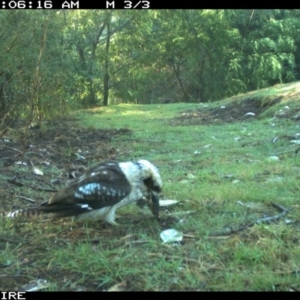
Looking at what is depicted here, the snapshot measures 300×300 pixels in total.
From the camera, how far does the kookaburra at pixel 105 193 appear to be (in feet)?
13.0

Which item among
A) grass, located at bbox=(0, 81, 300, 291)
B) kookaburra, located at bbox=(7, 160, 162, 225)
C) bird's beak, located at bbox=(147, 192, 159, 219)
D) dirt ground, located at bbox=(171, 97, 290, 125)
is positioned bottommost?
dirt ground, located at bbox=(171, 97, 290, 125)

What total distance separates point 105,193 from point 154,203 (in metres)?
0.44

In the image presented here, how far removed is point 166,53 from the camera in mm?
28578

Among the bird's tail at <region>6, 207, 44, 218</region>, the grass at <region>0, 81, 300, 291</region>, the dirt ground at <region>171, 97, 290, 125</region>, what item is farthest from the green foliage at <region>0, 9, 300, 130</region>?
the bird's tail at <region>6, 207, 44, 218</region>

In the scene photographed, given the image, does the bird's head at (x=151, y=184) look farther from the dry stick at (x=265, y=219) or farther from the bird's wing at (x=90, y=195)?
the dry stick at (x=265, y=219)

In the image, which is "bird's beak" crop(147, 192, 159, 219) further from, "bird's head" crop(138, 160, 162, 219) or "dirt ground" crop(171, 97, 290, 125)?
"dirt ground" crop(171, 97, 290, 125)

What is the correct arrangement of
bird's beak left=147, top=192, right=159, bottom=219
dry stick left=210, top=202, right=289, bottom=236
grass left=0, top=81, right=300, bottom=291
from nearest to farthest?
grass left=0, top=81, right=300, bottom=291 < dry stick left=210, top=202, right=289, bottom=236 < bird's beak left=147, top=192, right=159, bottom=219

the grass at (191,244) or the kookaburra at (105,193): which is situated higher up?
the kookaburra at (105,193)

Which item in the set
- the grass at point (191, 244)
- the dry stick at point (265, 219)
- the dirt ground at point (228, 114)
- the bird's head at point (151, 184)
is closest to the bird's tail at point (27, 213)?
the grass at point (191, 244)

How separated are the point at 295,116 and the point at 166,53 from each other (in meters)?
18.2

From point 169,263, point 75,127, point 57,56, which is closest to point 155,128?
point 75,127

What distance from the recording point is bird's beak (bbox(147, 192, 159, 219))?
4.22 meters

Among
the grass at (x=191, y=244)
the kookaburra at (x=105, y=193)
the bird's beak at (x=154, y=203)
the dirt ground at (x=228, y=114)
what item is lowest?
the dirt ground at (x=228, y=114)

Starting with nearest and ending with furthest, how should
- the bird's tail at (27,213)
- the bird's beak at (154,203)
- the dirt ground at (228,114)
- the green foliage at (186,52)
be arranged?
the bird's tail at (27,213) → the bird's beak at (154,203) → the dirt ground at (228,114) → the green foliage at (186,52)
